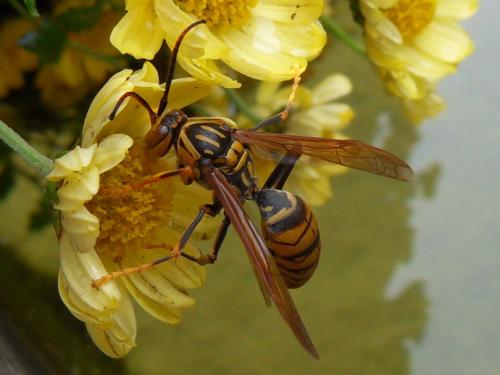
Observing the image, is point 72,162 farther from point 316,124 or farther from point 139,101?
point 316,124

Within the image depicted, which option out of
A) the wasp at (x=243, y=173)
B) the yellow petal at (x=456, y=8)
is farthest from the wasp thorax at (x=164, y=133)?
the yellow petal at (x=456, y=8)

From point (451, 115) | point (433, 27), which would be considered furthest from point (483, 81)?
point (433, 27)

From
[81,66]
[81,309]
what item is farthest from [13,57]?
[81,309]

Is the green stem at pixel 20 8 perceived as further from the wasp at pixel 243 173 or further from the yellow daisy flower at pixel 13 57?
the wasp at pixel 243 173

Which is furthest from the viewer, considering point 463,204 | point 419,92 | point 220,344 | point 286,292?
point 463,204

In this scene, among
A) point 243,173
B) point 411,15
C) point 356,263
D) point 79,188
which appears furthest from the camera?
point 356,263

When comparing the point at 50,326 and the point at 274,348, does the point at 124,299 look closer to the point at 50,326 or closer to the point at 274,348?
the point at 50,326
